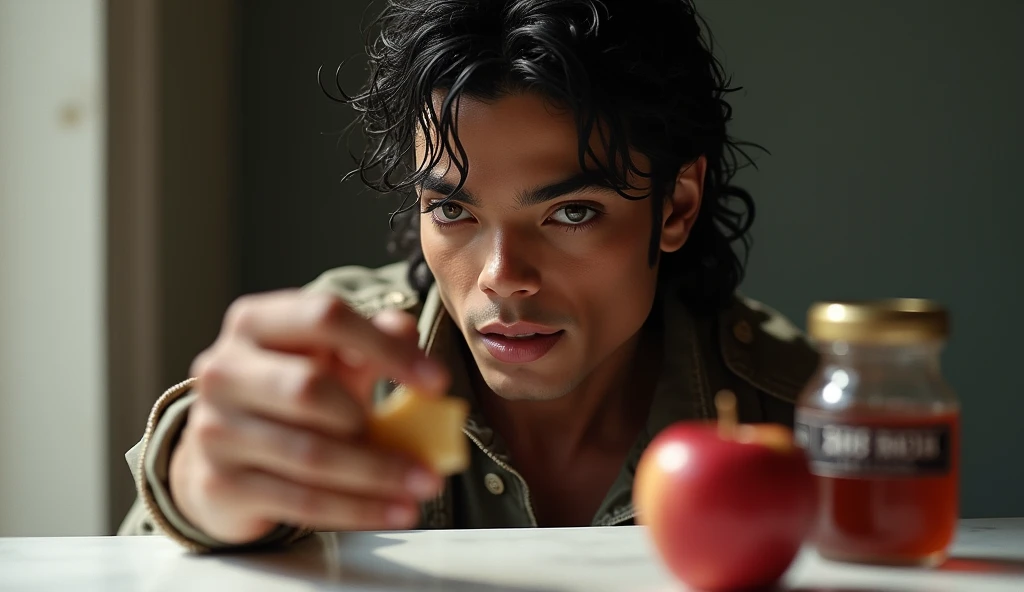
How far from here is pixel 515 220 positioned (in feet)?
3.68

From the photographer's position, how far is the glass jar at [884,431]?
628 mm

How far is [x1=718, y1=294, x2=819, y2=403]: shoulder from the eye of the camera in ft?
4.65

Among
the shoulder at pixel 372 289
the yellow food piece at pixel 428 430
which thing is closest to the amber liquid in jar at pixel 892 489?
the yellow food piece at pixel 428 430

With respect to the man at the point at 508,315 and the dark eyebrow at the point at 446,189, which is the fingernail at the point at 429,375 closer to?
the man at the point at 508,315

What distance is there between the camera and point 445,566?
710 mm

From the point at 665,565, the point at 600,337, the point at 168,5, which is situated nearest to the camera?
the point at 665,565

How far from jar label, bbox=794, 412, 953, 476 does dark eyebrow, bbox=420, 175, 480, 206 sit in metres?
0.56

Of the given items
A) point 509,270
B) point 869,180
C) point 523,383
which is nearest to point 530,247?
point 509,270

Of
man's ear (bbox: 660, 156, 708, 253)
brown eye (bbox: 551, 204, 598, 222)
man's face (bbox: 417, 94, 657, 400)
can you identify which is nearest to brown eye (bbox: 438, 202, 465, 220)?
man's face (bbox: 417, 94, 657, 400)

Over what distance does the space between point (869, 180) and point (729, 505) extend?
1.79 meters

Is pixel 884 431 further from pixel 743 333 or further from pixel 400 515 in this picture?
pixel 743 333

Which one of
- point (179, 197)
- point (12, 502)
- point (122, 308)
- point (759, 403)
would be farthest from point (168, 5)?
point (759, 403)

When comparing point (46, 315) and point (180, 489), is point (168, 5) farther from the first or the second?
point (180, 489)

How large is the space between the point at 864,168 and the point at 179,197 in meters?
1.39
